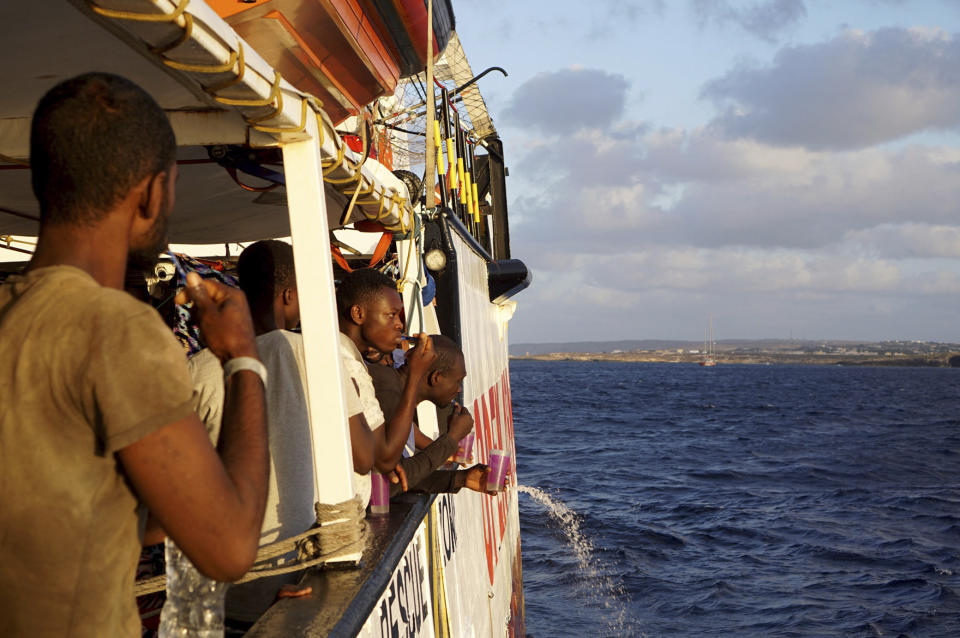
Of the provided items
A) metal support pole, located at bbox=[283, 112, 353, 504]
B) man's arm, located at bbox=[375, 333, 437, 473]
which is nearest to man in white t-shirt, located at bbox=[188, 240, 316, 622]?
metal support pole, located at bbox=[283, 112, 353, 504]

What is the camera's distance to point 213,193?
4.13 metres

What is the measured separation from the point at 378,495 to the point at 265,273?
1155mm

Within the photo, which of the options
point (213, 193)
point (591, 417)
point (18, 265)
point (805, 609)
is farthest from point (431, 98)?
point (591, 417)

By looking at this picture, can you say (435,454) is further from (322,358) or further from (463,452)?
(322,358)

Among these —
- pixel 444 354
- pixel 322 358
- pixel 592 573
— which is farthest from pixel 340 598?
pixel 592 573

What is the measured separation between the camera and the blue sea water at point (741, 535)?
12.2 m

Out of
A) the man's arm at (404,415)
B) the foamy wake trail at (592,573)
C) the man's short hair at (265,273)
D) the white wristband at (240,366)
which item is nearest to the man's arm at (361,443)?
the man's arm at (404,415)

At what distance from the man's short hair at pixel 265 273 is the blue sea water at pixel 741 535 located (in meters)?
9.62

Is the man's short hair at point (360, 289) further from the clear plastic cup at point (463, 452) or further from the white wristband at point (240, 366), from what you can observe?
the white wristband at point (240, 366)

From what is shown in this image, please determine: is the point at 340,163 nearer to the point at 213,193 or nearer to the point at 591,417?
the point at 213,193

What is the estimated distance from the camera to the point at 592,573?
1430 centimetres

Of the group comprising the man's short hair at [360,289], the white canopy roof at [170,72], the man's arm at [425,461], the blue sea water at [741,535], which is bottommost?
the blue sea water at [741,535]

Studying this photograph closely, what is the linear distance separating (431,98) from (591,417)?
149 ft

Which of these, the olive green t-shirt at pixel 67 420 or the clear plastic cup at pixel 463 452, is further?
the clear plastic cup at pixel 463 452
